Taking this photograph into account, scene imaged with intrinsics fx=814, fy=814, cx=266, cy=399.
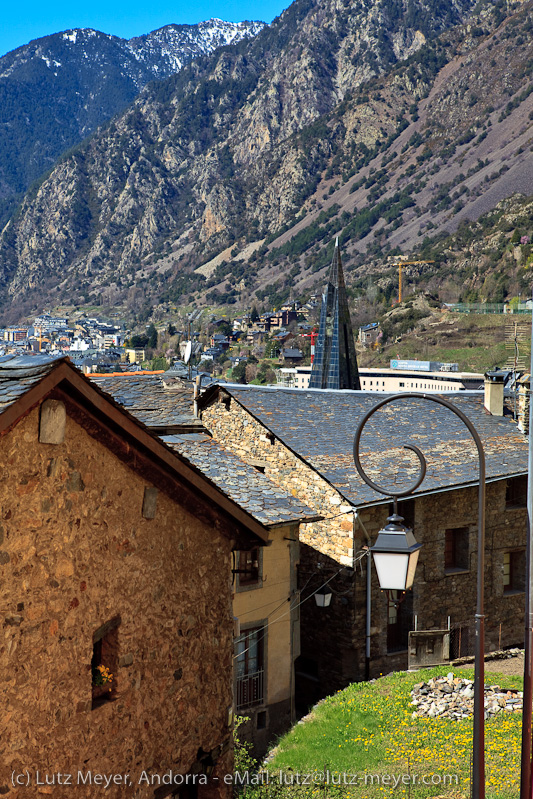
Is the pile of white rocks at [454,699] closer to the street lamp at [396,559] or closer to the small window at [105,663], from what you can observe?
the street lamp at [396,559]

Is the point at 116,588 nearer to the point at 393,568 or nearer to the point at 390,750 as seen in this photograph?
the point at 393,568

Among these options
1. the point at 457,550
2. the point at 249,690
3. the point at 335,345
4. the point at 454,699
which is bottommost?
the point at 249,690

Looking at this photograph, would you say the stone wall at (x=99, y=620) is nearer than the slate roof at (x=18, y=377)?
No

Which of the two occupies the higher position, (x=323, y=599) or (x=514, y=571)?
(x=323, y=599)

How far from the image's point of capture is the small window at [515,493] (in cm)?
2375

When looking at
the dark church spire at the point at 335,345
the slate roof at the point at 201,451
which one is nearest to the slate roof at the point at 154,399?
the slate roof at the point at 201,451

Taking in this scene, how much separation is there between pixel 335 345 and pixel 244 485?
42.6 meters

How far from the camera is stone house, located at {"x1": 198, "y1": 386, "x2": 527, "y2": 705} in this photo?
1988 centimetres

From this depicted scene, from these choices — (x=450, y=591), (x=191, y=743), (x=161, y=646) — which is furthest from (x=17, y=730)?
(x=450, y=591)

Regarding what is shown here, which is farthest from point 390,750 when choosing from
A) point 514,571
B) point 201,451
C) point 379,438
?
point 514,571

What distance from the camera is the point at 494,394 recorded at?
90.7 feet

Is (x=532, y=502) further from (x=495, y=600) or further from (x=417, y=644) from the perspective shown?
(x=495, y=600)

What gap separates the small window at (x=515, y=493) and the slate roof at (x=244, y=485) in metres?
9.17

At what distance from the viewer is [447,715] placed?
14914 millimetres
